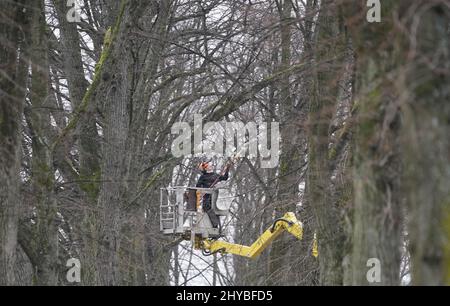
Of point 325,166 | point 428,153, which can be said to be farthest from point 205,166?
point 428,153

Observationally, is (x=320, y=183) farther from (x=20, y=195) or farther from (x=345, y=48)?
(x=20, y=195)

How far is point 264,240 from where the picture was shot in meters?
24.0

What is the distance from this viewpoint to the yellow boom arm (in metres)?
23.3

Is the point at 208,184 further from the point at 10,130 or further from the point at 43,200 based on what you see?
the point at 10,130

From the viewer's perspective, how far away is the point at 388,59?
12688mm

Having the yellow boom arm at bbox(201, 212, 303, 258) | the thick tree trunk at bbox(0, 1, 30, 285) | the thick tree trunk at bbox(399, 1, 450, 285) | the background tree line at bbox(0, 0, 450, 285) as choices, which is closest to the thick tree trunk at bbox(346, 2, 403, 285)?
the background tree line at bbox(0, 0, 450, 285)

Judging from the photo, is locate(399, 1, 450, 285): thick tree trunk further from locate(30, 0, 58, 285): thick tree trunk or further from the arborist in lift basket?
the arborist in lift basket

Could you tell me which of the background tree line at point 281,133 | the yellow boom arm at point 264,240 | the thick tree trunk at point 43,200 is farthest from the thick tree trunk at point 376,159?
Answer: the yellow boom arm at point 264,240

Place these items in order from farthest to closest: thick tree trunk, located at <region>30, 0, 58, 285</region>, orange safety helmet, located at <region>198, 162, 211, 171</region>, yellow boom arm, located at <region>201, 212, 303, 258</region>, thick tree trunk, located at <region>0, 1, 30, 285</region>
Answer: orange safety helmet, located at <region>198, 162, 211, 171</region>
yellow boom arm, located at <region>201, 212, 303, 258</region>
thick tree trunk, located at <region>30, 0, 58, 285</region>
thick tree trunk, located at <region>0, 1, 30, 285</region>

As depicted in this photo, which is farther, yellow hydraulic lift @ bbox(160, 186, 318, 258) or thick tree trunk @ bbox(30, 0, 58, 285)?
yellow hydraulic lift @ bbox(160, 186, 318, 258)

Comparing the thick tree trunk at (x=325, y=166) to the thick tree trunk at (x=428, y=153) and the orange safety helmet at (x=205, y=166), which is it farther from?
the orange safety helmet at (x=205, y=166)

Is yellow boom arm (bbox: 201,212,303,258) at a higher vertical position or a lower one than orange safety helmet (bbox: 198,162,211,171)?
lower

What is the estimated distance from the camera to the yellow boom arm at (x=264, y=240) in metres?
23.3
